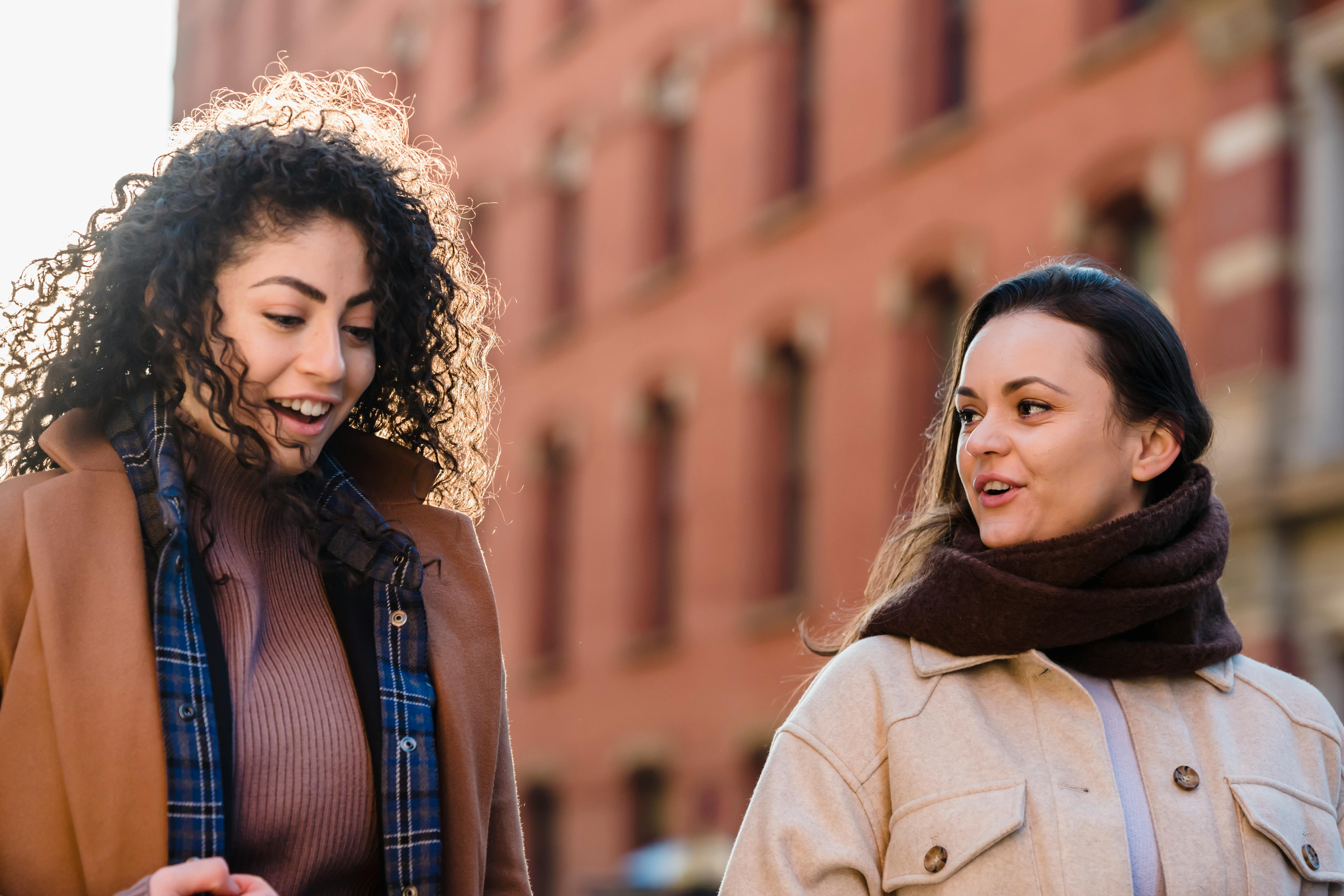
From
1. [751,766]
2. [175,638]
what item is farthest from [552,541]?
[175,638]

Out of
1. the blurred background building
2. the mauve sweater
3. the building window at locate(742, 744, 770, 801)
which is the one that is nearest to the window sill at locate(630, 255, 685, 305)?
the blurred background building

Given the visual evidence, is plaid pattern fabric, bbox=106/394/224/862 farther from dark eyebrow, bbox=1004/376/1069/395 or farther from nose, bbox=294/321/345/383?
dark eyebrow, bbox=1004/376/1069/395

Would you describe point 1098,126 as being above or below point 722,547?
above

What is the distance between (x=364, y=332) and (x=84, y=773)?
0.82 metres

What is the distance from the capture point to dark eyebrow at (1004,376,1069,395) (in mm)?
3111

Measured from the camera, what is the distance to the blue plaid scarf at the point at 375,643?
100 inches

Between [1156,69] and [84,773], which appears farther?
[1156,69]

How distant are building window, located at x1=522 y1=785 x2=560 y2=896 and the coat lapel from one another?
1887 cm

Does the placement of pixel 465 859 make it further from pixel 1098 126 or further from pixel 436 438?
pixel 1098 126

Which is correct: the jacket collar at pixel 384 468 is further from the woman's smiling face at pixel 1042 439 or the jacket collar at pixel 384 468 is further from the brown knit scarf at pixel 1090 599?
the woman's smiling face at pixel 1042 439

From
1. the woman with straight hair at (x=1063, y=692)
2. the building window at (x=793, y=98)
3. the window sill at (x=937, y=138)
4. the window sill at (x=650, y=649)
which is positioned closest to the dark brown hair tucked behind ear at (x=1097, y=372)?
Answer: the woman with straight hair at (x=1063, y=692)

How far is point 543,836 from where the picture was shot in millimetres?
21797

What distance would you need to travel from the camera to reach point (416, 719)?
2.85 meters

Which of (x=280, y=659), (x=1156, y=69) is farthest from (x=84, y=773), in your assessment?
(x=1156, y=69)
